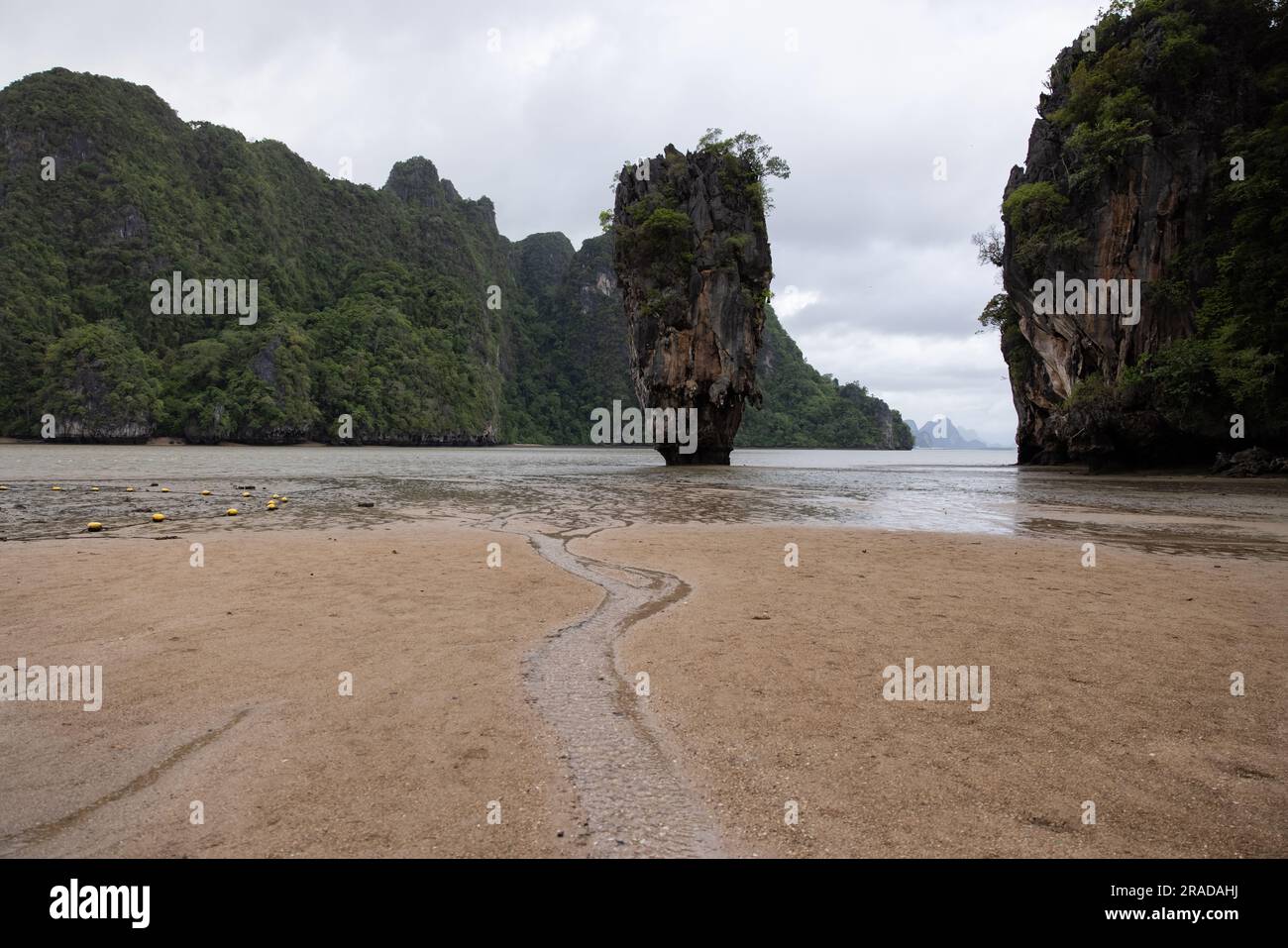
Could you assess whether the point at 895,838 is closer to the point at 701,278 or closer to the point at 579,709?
the point at 579,709

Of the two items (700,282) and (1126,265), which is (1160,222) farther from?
(700,282)

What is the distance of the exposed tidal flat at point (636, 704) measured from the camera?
2.76 m

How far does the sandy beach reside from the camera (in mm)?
2730

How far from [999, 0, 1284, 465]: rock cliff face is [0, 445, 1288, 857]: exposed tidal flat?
Answer: 25291mm

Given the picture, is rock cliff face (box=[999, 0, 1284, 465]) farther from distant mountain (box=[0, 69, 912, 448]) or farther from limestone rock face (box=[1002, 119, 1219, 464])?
distant mountain (box=[0, 69, 912, 448])

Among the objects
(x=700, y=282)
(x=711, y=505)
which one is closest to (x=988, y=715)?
(x=711, y=505)

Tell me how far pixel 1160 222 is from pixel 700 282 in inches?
1058

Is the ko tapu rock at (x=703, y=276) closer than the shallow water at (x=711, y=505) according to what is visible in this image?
No

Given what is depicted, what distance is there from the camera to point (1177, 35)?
30500mm

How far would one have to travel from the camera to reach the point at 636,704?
422cm

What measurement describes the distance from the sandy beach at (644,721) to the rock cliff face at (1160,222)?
28823mm

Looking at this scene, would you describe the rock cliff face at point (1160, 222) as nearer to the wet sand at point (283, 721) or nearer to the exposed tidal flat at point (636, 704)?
the exposed tidal flat at point (636, 704)

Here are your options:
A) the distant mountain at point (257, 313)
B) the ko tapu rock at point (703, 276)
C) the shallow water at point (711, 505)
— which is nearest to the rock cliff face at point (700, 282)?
the ko tapu rock at point (703, 276)

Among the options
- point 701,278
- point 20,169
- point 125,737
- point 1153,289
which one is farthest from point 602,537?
point 20,169
